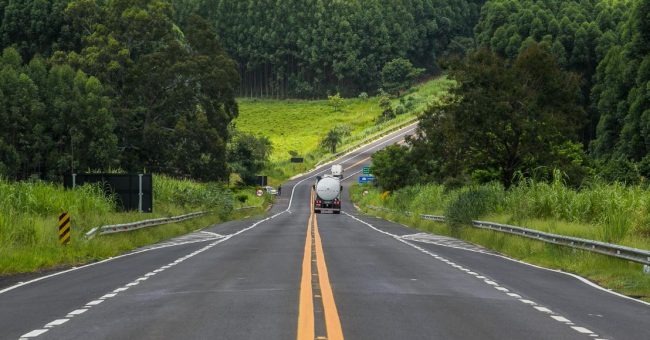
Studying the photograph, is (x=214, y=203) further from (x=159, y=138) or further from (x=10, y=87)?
(x=10, y=87)

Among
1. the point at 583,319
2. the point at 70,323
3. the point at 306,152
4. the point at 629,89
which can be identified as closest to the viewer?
the point at 70,323

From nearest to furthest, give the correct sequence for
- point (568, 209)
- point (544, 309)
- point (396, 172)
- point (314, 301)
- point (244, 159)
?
point (544, 309), point (314, 301), point (568, 209), point (396, 172), point (244, 159)

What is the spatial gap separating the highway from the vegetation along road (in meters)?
0.07

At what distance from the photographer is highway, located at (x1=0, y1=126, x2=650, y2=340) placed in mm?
10531

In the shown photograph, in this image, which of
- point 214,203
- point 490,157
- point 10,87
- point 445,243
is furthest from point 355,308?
point 10,87

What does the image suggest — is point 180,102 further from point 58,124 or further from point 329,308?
point 329,308

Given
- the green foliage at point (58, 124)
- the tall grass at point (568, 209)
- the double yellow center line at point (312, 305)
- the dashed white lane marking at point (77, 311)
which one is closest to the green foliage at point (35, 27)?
the green foliage at point (58, 124)

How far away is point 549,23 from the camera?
128500mm

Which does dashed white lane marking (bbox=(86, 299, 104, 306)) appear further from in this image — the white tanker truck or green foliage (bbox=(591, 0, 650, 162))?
the white tanker truck

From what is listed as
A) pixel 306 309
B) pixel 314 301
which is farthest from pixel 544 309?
pixel 306 309

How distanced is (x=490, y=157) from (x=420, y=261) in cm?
2064

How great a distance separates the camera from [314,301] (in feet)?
43.4

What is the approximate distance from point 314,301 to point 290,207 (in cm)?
8725

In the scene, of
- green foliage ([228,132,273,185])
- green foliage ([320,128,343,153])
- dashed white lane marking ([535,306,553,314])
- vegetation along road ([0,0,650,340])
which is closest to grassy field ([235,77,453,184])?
green foliage ([320,128,343,153])
